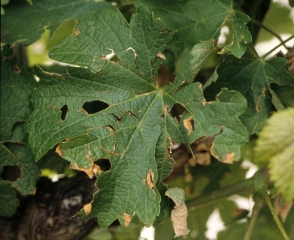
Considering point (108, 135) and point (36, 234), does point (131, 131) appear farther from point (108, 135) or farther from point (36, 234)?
point (36, 234)

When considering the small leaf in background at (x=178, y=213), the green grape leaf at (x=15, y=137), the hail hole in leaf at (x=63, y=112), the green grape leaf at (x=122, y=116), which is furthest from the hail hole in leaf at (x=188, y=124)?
the green grape leaf at (x=15, y=137)

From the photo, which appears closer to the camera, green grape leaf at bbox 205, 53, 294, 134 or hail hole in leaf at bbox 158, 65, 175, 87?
green grape leaf at bbox 205, 53, 294, 134

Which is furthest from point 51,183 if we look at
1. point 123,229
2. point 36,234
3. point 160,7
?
point 160,7

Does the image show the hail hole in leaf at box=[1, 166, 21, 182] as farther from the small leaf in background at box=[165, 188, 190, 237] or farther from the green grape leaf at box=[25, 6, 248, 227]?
the small leaf in background at box=[165, 188, 190, 237]

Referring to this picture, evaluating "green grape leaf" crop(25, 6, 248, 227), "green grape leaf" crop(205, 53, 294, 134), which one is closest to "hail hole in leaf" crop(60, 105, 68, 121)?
"green grape leaf" crop(25, 6, 248, 227)

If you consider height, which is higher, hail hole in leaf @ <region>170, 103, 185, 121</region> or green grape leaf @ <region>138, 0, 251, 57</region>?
green grape leaf @ <region>138, 0, 251, 57</region>

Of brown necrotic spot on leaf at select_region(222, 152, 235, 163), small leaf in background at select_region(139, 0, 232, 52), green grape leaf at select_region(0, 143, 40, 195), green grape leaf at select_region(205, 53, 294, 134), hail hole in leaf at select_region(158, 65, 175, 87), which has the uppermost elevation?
small leaf in background at select_region(139, 0, 232, 52)
